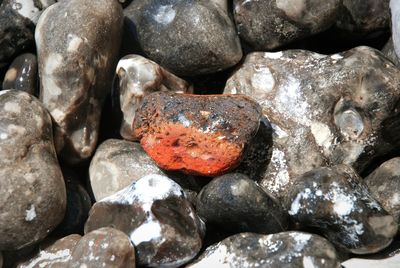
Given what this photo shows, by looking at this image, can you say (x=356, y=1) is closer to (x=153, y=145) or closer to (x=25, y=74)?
(x=153, y=145)

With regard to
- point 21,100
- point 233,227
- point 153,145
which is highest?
point 21,100

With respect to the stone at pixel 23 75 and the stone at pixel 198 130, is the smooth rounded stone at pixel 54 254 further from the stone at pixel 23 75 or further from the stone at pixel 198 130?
the stone at pixel 23 75

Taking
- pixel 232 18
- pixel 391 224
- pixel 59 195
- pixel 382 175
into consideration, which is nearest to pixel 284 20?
pixel 232 18

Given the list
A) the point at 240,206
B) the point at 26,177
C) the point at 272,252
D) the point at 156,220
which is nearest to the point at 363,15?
the point at 240,206

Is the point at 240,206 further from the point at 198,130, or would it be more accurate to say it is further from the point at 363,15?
the point at 363,15

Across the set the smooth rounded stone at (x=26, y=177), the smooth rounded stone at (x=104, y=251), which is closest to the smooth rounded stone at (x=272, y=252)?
the smooth rounded stone at (x=104, y=251)

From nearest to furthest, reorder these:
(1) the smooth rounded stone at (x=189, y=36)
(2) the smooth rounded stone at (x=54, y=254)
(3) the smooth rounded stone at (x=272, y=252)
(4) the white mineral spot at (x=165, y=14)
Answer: (3) the smooth rounded stone at (x=272, y=252) → (2) the smooth rounded stone at (x=54, y=254) → (1) the smooth rounded stone at (x=189, y=36) → (4) the white mineral spot at (x=165, y=14)
